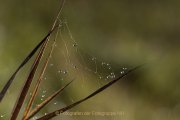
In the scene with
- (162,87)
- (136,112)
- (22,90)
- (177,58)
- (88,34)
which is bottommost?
(22,90)

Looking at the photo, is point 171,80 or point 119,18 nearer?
point 171,80

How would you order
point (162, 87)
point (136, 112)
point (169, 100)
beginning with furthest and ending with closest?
point (162, 87)
point (169, 100)
point (136, 112)

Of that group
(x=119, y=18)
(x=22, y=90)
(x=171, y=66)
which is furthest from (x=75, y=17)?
(x=22, y=90)

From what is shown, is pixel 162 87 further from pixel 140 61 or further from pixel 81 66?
pixel 81 66

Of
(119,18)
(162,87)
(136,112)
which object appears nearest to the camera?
(136,112)

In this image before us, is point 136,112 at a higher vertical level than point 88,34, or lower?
lower

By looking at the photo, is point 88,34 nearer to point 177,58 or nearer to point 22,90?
point 177,58
